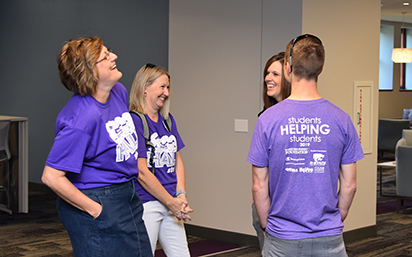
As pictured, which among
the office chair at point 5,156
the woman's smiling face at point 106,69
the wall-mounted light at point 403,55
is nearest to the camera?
the woman's smiling face at point 106,69

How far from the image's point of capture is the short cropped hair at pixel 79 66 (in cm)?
179

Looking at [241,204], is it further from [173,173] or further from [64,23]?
[64,23]

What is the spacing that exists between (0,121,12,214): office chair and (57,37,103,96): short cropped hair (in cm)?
383

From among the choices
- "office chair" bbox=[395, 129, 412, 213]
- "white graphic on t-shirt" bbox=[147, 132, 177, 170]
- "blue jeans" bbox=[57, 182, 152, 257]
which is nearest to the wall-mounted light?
"office chair" bbox=[395, 129, 412, 213]

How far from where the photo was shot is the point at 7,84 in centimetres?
773

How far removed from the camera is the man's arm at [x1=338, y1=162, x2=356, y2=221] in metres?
1.87

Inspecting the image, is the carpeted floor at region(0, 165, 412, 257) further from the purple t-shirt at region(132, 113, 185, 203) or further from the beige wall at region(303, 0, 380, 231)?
the purple t-shirt at region(132, 113, 185, 203)

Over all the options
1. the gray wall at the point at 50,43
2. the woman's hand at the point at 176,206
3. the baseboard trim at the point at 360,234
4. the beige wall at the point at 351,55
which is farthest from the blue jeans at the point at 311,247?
the gray wall at the point at 50,43

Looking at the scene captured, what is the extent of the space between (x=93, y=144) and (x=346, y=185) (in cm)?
100

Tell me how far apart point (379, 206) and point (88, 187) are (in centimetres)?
→ 552

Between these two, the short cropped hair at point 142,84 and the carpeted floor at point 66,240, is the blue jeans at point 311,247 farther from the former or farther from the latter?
the carpeted floor at point 66,240

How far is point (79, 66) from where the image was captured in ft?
5.85

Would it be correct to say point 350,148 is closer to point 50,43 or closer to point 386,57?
point 50,43

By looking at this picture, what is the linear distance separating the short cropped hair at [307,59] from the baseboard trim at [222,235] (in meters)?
2.85
